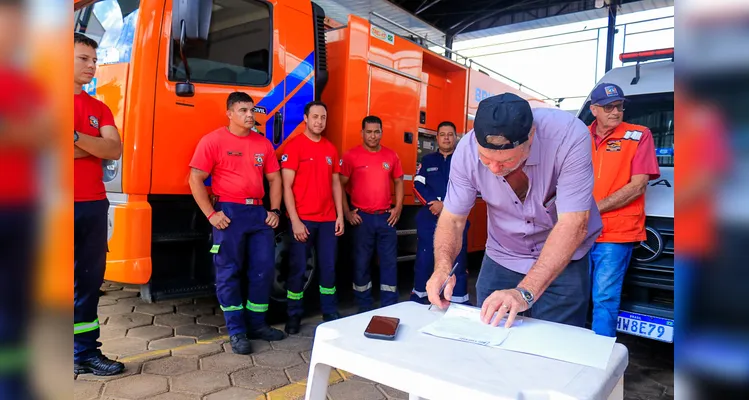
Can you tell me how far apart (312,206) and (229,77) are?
1.12m

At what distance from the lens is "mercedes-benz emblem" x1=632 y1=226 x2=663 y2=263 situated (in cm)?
309

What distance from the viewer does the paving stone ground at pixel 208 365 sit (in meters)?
2.62

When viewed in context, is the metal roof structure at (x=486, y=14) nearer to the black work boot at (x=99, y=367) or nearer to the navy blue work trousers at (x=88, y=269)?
the navy blue work trousers at (x=88, y=269)

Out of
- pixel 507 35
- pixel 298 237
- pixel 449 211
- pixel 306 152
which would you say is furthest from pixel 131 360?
pixel 507 35

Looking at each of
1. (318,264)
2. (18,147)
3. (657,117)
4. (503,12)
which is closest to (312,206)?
(318,264)

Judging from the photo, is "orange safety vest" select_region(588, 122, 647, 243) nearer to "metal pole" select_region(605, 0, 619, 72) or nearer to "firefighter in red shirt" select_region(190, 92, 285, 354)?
"firefighter in red shirt" select_region(190, 92, 285, 354)

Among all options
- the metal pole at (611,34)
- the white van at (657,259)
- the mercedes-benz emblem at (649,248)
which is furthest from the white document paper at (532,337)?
the metal pole at (611,34)

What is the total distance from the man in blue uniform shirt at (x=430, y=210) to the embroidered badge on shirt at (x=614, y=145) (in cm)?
142

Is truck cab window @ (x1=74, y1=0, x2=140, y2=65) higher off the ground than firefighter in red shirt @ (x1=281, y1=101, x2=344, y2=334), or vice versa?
truck cab window @ (x1=74, y1=0, x2=140, y2=65)

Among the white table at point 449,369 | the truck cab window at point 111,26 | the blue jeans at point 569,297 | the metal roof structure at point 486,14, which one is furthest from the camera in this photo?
the metal roof structure at point 486,14

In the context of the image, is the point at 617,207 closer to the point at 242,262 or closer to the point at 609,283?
the point at 609,283

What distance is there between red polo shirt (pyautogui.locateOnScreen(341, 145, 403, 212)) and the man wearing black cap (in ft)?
6.40

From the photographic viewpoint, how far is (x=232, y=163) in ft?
10.6

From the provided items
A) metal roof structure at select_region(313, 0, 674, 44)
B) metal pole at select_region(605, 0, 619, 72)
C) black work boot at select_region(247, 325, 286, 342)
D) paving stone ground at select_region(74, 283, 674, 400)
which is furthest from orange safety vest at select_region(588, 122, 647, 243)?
metal pole at select_region(605, 0, 619, 72)
